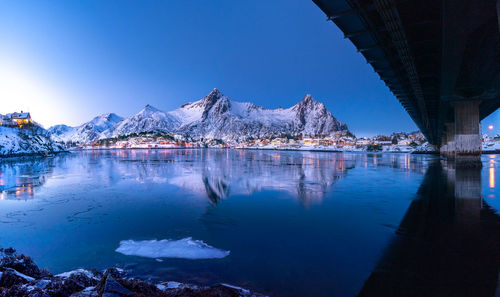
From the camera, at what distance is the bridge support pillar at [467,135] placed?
40094 mm

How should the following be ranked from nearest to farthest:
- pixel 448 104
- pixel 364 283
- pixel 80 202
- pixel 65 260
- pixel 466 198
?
pixel 364 283 → pixel 65 260 → pixel 80 202 → pixel 466 198 → pixel 448 104

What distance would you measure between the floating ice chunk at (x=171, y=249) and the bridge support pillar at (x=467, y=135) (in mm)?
48156

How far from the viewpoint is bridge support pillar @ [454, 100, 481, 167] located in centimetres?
4009

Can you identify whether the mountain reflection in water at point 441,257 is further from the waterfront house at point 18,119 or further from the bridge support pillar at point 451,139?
the waterfront house at point 18,119

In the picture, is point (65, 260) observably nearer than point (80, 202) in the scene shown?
Yes

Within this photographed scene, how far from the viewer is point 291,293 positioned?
240 inches

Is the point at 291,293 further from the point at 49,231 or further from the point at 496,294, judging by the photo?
the point at 49,231

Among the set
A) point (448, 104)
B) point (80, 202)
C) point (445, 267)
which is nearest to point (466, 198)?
point (445, 267)

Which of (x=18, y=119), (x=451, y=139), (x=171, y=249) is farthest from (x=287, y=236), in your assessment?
(x=18, y=119)

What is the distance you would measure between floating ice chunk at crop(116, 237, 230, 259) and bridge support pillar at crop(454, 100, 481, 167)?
48156mm

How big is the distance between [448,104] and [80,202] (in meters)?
53.4

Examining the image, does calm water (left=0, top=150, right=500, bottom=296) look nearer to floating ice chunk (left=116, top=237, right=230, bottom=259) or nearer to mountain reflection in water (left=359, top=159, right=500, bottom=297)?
mountain reflection in water (left=359, top=159, right=500, bottom=297)

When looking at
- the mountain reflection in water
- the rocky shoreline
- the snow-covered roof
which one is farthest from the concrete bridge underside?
the snow-covered roof

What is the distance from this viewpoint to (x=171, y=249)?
8.87 metres
